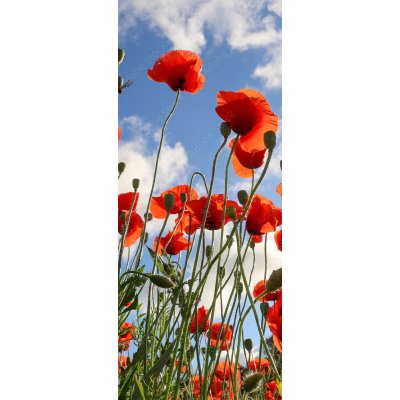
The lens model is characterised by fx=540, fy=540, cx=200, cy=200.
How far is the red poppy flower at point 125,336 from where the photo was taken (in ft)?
4.42

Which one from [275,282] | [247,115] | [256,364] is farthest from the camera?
[256,364]

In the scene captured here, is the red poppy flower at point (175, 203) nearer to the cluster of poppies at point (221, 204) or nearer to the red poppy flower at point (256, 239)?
the cluster of poppies at point (221, 204)

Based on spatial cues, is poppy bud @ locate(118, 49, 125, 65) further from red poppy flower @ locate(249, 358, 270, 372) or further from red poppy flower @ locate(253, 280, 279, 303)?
red poppy flower @ locate(249, 358, 270, 372)

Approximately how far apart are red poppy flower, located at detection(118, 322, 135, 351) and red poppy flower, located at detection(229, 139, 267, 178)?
0.49 metres

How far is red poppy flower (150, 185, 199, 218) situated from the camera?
139cm

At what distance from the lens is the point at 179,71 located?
137 cm

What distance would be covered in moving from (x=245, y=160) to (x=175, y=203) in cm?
21

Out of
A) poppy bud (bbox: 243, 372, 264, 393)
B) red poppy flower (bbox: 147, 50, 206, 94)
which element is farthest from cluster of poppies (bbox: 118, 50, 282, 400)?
poppy bud (bbox: 243, 372, 264, 393)

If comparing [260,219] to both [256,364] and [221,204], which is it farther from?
[256,364]

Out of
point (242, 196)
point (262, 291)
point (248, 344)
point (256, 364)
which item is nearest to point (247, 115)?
point (242, 196)
